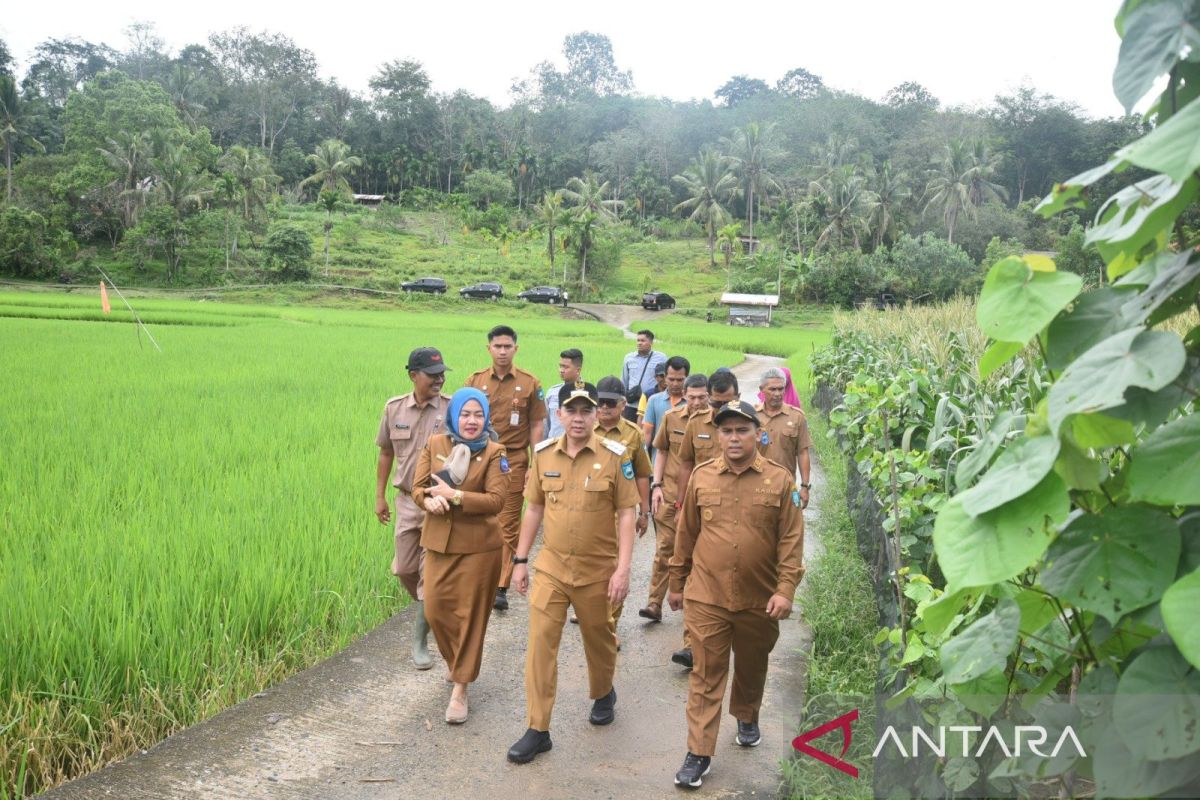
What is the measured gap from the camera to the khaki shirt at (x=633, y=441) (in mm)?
5395

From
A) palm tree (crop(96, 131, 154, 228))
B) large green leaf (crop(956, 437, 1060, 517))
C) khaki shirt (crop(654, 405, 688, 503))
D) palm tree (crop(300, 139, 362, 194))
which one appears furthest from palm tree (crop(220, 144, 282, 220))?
large green leaf (crop(956, 437, 1060, 517))

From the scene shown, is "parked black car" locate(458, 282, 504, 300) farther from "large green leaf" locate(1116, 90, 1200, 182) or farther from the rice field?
"large green leaf" locate(1116, 90, 1200, 182)

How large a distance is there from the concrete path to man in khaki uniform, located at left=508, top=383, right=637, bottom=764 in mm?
262

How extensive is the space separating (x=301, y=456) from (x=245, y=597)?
3773 mm

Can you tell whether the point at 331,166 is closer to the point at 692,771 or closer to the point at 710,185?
the point at 710,185

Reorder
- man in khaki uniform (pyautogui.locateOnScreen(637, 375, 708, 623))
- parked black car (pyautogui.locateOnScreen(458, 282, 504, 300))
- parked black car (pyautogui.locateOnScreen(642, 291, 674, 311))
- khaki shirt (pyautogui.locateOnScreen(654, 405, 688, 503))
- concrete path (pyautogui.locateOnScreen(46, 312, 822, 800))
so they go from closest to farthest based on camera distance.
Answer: concrete path (pyautogui.locateOnScreen(46, 312, 822, 800)) < man in khaki uniform (pyautogui.locateOnScreen(637, 375, 708, 623)) < khaki shirt (pyautogui.locateOnScreen(654, 405, 688, 503)) < parked black car (pyautogui.locateOnScreen(458, 282, 504, 300)) < parked black car (pyautogui.locateOnScreen(642, 291, 674, 311))

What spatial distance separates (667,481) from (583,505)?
203 cm

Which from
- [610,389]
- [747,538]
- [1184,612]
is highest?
[1184,612]

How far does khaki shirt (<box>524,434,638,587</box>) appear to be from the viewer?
423 centimetres

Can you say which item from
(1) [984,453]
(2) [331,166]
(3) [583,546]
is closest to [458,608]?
(3) [583,546]

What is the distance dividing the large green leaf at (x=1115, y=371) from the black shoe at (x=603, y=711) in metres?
3.79

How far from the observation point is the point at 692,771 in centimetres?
371

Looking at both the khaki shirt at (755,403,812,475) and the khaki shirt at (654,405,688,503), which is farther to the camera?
the khaki shirt at (755,403,812,475)

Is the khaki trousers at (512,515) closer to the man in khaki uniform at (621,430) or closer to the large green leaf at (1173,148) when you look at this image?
the man in khaki uniform at (621,430)
